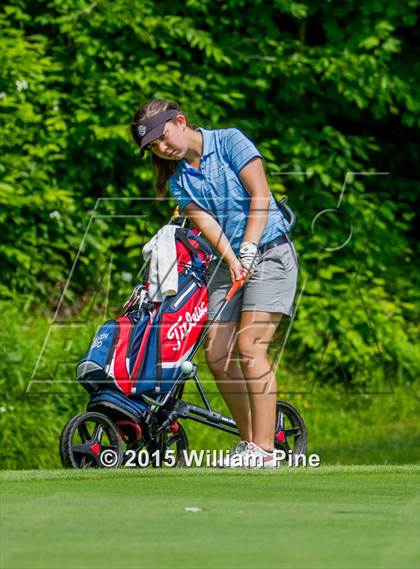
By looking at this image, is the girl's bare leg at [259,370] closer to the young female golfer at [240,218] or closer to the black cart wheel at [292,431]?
the young female golfer at [240,218]

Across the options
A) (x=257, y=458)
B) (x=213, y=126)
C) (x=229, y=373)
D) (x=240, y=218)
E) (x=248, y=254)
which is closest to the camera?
(x=248, y=254)

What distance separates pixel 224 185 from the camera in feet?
18.9

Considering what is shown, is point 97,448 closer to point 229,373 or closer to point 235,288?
point 229,373

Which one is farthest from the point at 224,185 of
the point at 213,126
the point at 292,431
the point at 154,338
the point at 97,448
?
the point at 213,126

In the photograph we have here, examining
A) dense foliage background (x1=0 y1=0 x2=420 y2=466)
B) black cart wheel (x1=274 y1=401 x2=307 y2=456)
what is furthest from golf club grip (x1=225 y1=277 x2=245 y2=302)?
dense foliage background (x1=0 y1=0 x2=420 y2=466)

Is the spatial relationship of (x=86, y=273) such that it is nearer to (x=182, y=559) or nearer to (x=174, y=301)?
(x=174, y=301)

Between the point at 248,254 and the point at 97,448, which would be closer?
the point at 248,254

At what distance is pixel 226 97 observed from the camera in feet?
34.3

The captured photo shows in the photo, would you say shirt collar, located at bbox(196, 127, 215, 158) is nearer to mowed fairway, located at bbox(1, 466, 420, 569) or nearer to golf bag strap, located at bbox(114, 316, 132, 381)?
golf bag strap, located at bbox(114, 316, 132, 381)

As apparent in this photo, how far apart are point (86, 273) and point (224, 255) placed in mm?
4826

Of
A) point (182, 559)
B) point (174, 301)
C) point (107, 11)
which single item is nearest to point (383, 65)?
point (107, 11)

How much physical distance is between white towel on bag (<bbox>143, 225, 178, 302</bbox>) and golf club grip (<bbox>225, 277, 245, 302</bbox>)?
0.44 meters

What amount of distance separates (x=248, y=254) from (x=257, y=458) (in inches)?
35.8

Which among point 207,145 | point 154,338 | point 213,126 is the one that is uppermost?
point 213,126
